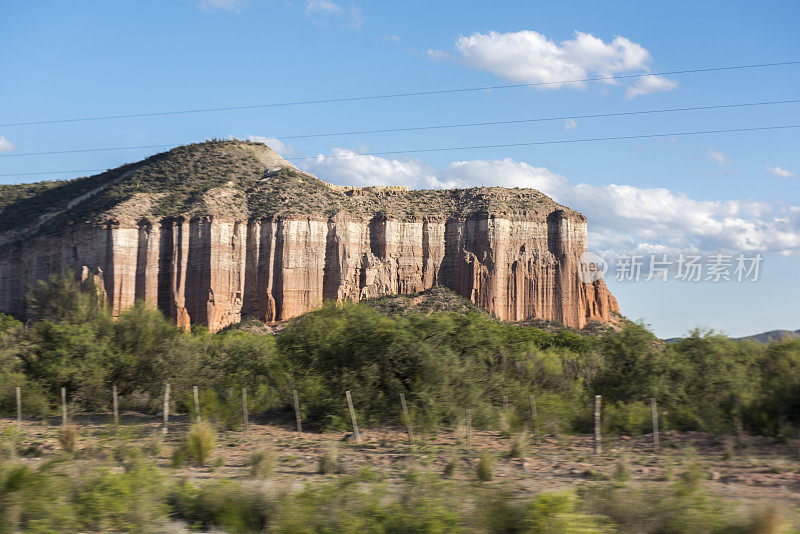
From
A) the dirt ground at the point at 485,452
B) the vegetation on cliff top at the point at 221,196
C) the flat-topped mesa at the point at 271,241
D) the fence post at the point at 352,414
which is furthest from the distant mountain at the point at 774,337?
the vegetation on cliff top at the point at 221,196

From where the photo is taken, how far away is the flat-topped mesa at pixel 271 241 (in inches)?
3278

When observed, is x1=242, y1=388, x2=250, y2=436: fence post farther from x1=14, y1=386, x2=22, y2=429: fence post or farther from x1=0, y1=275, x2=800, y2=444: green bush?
x1=14, y1=386, x2=22, y2=429: fence post

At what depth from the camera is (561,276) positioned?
316 feet

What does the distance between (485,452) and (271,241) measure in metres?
76.1

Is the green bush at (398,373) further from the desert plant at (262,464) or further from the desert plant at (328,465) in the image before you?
the desert plant at (262,464)

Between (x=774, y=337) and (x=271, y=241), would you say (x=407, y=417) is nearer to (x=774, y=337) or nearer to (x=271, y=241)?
(x=774, y=337)

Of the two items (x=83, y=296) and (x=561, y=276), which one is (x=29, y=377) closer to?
(x=83, y=296)

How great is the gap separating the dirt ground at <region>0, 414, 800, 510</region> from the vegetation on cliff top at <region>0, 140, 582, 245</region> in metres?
69.2

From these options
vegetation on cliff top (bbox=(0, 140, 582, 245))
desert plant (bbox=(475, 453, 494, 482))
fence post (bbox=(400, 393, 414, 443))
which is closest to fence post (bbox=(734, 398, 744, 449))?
desert plant (bbox=(475, 453, 494, 482))

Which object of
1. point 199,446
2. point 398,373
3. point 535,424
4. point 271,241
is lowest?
point 535,424

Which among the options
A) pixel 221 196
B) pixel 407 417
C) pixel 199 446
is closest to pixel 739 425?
pixel 407 417

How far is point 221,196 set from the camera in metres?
88.2

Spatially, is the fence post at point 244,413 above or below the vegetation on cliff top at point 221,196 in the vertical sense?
below

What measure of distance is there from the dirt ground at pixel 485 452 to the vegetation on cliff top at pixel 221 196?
227ft
